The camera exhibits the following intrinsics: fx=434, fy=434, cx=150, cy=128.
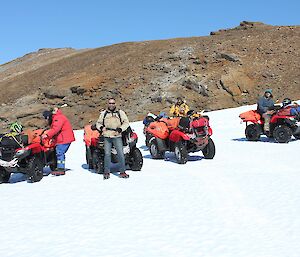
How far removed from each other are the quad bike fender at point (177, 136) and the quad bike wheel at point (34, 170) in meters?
3.51

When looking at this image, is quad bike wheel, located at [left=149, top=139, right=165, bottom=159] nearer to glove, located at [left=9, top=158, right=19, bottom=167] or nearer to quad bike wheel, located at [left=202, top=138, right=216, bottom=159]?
quad bike wheel, located at [left=202, top=138, right=216, bottom=159]

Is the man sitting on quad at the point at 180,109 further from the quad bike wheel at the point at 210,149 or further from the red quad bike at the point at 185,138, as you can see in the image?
the quad bike wheel at the point at 210,149

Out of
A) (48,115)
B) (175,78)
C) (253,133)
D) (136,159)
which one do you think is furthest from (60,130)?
(175,78)

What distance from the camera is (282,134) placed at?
522 inches

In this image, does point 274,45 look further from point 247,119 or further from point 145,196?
point 145,196

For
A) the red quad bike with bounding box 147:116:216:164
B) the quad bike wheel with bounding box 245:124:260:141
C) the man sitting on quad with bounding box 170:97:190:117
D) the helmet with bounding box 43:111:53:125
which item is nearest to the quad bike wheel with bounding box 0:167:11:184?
the helmet with bounding box 43:111:53:125

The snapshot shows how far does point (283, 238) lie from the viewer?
5.10 m

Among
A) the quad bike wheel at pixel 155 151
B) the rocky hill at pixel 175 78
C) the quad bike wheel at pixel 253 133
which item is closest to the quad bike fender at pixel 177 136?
the quad bike wheel at pixel 155 151

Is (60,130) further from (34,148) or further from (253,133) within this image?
(253,133)

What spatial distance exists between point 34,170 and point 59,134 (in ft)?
3.46

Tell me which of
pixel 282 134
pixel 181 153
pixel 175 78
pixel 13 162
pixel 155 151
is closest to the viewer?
pixel 13 162

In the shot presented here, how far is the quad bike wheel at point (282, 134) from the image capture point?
13148 millimetres

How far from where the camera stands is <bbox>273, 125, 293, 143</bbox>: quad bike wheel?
13.1m

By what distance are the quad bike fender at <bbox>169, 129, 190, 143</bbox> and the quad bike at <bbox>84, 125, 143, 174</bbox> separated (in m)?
1.39
